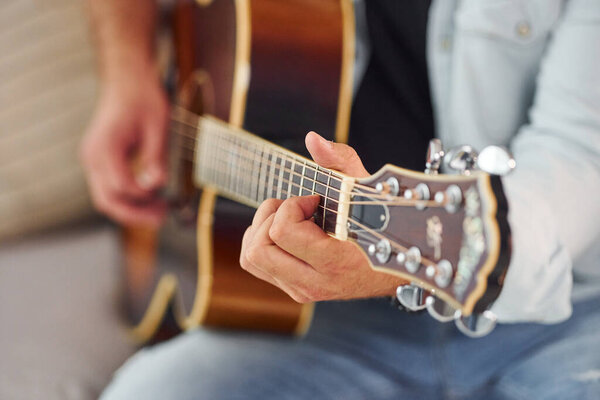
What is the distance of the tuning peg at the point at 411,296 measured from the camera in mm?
341

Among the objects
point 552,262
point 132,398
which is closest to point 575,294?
point 552,262

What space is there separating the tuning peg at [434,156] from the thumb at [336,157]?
3cm

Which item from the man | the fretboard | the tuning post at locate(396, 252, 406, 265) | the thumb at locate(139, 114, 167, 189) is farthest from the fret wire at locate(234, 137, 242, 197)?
the thumb at locate(139, 114, 167, 189)

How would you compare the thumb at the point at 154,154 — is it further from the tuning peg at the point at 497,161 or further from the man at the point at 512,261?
the tuning peg at the point at 497,161

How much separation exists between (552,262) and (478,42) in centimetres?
17

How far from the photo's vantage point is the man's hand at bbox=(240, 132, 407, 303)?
A: 1.17 feet

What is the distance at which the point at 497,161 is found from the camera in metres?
0.29

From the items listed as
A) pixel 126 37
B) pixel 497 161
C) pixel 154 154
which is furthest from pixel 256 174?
pixel 126 37

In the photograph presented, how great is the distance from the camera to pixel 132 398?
0.62 m

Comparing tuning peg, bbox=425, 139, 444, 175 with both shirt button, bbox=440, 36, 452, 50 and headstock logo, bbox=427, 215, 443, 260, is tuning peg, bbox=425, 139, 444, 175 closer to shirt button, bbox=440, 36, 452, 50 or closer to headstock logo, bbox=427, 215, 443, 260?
headstock logo, bbox=427, 215, 443, 260

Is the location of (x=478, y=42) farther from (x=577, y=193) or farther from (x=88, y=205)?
(x=88, y=205)

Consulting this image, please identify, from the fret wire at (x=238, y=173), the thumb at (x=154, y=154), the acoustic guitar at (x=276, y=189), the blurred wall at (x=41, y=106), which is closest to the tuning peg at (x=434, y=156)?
the acoustic guitar at (x=276, y=189)

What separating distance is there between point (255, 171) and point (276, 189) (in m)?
0.06

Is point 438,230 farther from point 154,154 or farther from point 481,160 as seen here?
point 154,154
